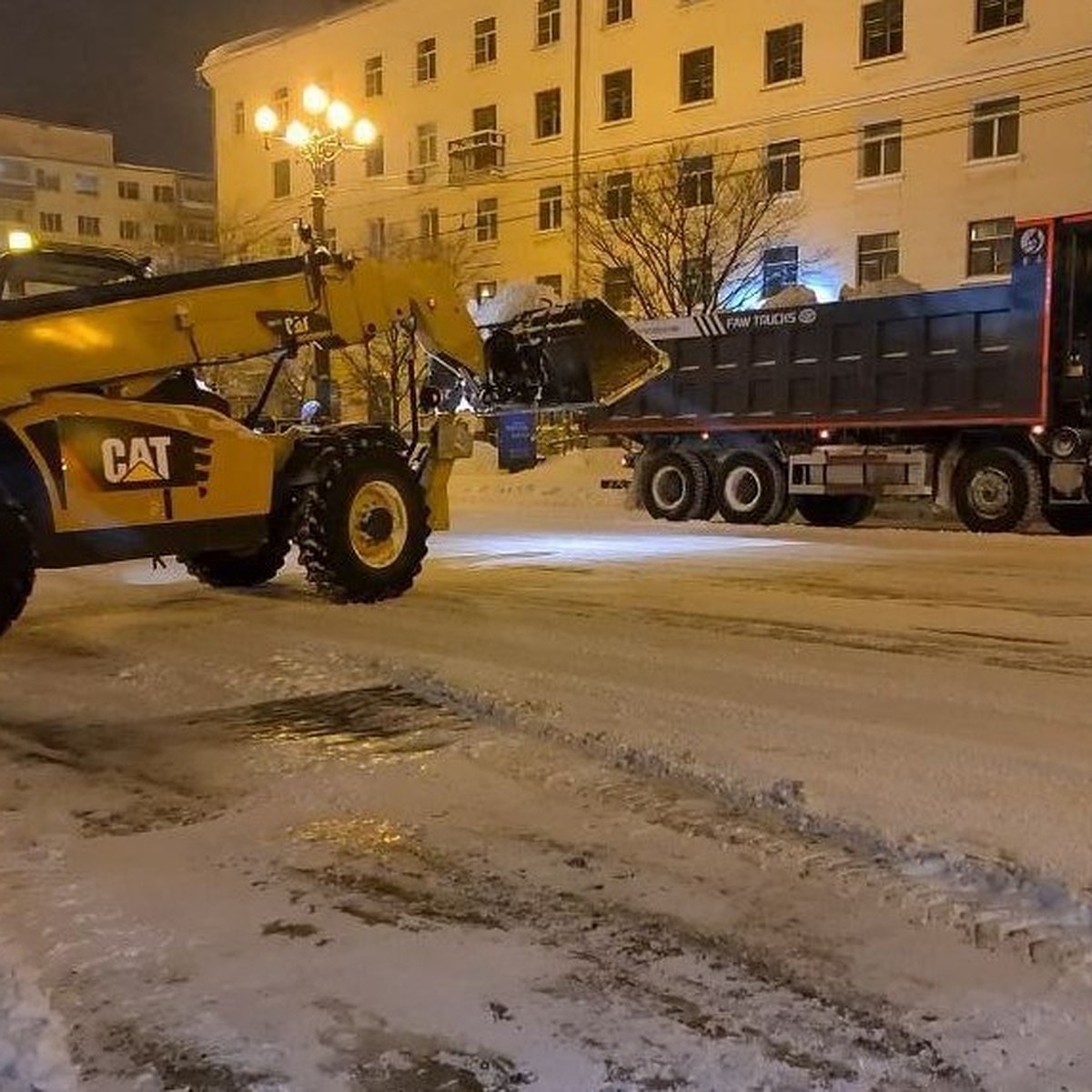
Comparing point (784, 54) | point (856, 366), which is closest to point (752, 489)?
point (856, 366)

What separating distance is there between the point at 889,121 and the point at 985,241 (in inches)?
172

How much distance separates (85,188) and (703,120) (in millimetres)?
65270

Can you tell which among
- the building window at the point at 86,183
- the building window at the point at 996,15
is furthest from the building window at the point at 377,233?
the building window at the point at 86,183

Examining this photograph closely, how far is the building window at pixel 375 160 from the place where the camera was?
5119cm

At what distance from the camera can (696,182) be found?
36750mm

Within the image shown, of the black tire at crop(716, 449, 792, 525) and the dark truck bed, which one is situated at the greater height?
the dark truck bed

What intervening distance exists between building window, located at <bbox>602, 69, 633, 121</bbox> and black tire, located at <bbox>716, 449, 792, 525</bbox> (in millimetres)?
24794

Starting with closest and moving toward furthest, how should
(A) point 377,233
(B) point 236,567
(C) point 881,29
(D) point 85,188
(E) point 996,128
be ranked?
(B) point 236,567 → (E) point 996,128 → (C) point 881,29 → (A) point 377,233 → (D) point 85,188

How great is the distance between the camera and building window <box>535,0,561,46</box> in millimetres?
44594

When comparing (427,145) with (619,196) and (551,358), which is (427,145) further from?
(551,358)

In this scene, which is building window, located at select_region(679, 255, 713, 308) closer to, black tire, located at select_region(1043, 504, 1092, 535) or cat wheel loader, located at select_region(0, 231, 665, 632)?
black tire, located at select_region(1043, 504, 1092, 535)

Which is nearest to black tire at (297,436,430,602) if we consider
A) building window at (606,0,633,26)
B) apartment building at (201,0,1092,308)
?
apartment building at (201,0,1092,308)

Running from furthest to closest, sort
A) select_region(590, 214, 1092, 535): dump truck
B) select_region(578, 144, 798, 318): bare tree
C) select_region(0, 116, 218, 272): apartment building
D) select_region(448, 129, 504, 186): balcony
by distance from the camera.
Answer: select_region(0, 116, 218, 272): apartment building, select_region(448, 129, 504, 186): balcony, select_region(578, 144, 798, 318): bare tree, select_region(590, 214, 1092, 535): dump truck

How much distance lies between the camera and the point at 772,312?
2025cm
